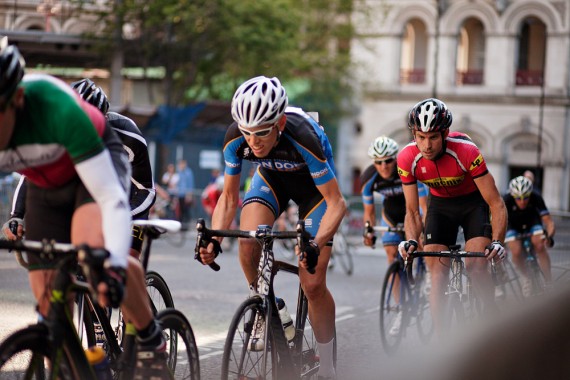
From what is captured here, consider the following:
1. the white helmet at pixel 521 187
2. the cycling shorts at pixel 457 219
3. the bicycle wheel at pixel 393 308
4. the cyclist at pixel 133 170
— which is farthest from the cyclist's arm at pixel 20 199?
the white helmet at pixel 521 187

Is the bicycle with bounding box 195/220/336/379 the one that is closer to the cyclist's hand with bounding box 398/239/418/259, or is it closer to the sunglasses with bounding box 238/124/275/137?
the sunglasses with bounding box 238/124/275/137

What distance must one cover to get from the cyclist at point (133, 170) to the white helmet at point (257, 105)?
3.43ft

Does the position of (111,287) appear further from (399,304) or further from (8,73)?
(399,304)

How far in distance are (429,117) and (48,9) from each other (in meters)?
27.1

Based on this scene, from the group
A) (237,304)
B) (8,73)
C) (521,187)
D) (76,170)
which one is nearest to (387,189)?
(237,304)

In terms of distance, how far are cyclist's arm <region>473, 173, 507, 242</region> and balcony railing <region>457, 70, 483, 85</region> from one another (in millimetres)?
42804

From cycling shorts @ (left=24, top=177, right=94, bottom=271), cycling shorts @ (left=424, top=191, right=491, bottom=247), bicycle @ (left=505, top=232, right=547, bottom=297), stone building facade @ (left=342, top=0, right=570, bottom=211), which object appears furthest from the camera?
stone building facade @ (left=342, top=0, right=570, bottom=211)

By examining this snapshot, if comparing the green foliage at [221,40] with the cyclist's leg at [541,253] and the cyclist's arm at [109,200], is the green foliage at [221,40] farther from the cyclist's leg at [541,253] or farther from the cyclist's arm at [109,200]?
the cyclist's arm at [109,200]

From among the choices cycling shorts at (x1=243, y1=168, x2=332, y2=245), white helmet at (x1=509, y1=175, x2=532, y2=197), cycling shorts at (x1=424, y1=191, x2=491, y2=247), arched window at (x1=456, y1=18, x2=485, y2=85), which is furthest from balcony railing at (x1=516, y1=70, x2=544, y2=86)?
cycling shorts at (x1=243, y1=168, x2=332, y2=245)

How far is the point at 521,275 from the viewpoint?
14281mm

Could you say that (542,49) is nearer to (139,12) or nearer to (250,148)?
(139,12)

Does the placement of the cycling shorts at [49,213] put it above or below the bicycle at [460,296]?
above

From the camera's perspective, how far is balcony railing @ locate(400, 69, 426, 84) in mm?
51656

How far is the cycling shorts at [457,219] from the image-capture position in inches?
373
